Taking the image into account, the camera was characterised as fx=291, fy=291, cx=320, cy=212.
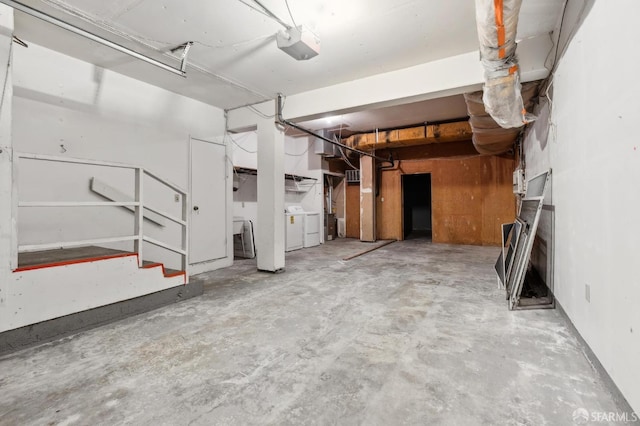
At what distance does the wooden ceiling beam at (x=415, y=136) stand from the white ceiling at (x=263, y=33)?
2774mm

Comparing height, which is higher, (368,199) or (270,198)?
(368,199)

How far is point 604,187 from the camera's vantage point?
1633 millimetres

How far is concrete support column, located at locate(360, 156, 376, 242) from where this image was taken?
303 inches

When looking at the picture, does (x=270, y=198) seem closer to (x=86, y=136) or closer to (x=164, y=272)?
(x=164, y=272)

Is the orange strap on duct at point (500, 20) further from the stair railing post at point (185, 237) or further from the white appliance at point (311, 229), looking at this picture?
the white appliance at point (311, 229)

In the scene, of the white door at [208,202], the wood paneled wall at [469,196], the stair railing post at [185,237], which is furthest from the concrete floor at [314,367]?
the wood paneled wall at [469,196]

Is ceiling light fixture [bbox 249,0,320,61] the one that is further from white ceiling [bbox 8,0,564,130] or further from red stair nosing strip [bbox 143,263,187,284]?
red stair nosing strip [bbox 143,263,187,284]

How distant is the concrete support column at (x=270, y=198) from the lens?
437cm

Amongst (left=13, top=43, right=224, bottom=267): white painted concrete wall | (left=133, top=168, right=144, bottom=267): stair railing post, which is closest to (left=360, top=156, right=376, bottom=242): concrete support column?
(left=13, top=43, right=224, bottom=267): white painted concrete wall

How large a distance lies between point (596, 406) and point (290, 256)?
4.79 meters

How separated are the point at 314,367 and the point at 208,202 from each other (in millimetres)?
3457

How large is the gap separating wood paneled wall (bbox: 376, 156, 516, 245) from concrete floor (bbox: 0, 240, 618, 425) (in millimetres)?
4255

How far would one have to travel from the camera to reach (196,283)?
10.6 feet

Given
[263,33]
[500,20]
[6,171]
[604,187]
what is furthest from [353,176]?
[6,171]
